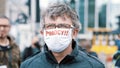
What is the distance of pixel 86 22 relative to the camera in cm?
2286

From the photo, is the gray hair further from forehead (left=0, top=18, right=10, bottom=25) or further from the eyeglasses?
forehead (left=0, top=18, right=10, bottom=25)

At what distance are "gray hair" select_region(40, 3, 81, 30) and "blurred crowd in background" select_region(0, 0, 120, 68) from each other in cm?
735

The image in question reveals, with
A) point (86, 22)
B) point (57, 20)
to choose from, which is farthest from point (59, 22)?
point (86, 22)

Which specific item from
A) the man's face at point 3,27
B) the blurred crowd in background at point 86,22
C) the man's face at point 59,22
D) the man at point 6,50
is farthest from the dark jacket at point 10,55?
the blurred crowd in background at point 86,22

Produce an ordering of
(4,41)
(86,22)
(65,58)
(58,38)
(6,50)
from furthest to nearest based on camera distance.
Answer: (86,22) < (4,41) < (6,50) < (58,38) < (65,58)

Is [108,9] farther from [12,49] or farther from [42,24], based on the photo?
[42,24]

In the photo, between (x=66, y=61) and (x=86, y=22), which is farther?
(x=86, y=22)

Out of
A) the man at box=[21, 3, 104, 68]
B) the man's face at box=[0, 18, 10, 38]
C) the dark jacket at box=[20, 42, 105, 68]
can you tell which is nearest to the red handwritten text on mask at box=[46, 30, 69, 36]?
the man at box=[21, 3, 104, 68]

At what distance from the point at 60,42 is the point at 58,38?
0.03 meters

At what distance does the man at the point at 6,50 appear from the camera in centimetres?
629

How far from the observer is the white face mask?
133 inches

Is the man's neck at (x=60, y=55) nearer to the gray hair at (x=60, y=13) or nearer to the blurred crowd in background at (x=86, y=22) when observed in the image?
the gray hair at (x=60, y=13)

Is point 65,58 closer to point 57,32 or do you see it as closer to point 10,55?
point 57,32

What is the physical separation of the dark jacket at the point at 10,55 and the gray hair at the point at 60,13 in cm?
291
